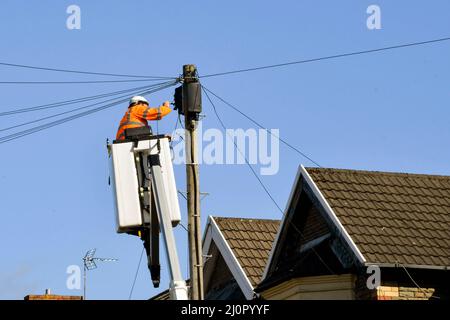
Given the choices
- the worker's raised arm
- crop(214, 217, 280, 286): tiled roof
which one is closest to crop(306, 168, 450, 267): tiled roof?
crop(214, 217, 280, 286): tiled roof

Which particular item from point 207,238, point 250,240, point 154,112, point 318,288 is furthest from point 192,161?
point 207,238

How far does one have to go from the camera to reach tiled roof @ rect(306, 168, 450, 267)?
19391mm

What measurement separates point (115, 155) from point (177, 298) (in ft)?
9.73

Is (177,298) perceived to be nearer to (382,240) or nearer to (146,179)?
(146,179)

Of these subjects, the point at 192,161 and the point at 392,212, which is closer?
the point at 192,161

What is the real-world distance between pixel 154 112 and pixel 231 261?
9240 millimetres

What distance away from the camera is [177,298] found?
12.0 metres

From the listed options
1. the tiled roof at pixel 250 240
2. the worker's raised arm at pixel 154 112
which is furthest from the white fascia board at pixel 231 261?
the worker's raised arm at pixel 154 112

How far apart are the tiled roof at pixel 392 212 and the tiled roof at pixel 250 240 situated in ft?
12.0

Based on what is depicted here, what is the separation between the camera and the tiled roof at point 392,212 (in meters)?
19.4

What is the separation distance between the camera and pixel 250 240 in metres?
25.3

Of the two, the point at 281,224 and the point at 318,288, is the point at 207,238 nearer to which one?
the point at 281,224

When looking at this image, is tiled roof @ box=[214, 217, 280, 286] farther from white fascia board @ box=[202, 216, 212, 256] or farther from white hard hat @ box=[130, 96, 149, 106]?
white hard hat @ box=[130, 96, 149, 106]

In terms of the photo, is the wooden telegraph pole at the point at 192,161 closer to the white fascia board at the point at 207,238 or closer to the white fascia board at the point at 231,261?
the white fascia board at the point at 231,261
